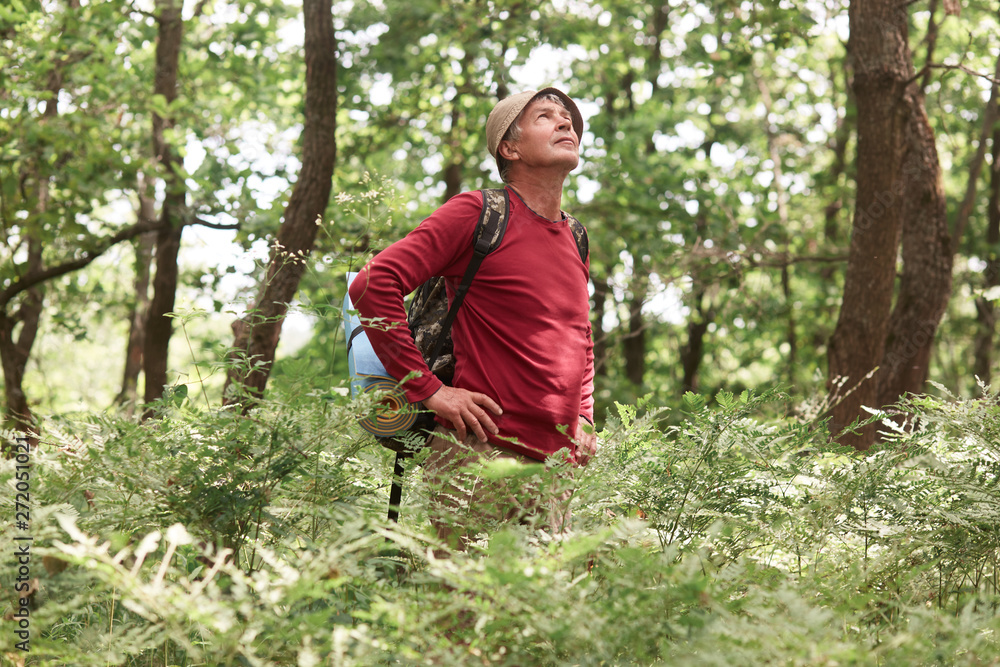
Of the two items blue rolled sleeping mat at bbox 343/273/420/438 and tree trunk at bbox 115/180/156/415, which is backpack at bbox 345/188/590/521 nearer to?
blue rolled sleeping mat at bbox 343/273/420/438

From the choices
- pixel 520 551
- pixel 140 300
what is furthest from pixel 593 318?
pixel 520 551

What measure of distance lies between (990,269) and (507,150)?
9.99 meters

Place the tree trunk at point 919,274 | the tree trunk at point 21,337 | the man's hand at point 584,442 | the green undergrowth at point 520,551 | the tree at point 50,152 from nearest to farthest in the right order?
1. the green undergrowth at point 520,551
2. the man's hand at point 584,442
3. the tree trunk at point 919,274
4. the tree at point 50,152
5. the tree trunk at point 21,337

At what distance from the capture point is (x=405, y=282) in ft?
9.12

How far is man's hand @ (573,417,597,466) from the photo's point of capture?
10.1 ft

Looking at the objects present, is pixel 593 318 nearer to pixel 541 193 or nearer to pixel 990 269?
pixel 990 269

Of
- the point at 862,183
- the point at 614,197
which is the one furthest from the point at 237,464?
the point at 614,197

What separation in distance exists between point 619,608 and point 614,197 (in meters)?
9.74

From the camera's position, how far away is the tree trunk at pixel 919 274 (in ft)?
22.1

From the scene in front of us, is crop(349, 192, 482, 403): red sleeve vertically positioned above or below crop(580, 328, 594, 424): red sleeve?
above

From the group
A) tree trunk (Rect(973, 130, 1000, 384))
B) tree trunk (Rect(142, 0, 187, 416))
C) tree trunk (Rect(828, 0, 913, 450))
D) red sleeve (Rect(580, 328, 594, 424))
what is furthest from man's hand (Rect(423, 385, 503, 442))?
tree trunk (Rect(973, 130, 1000, 384))

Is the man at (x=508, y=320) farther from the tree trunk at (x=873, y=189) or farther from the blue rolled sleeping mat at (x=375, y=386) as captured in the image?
the tree trunk at (x=873, y=189)

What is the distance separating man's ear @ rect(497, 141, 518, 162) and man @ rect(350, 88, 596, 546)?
0.02 m

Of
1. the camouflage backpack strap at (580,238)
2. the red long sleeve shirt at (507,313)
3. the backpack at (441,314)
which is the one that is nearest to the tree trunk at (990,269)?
the camouflage backpack strap at (580,238)
